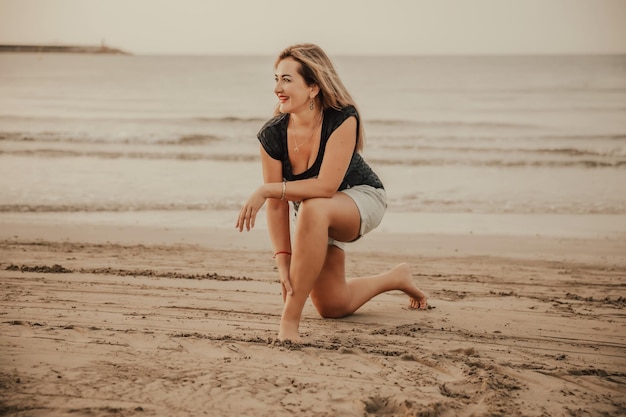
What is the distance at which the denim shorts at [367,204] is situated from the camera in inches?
152

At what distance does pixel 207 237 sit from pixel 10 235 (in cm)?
193

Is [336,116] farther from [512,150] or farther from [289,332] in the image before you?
[512,150]

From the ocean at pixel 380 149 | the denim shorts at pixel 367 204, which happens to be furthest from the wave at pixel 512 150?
the denim shorts at pixel 367 204

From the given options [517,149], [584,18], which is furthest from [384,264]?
[584,18]

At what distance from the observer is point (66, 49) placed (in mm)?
66562

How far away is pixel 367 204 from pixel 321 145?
0.44 metres

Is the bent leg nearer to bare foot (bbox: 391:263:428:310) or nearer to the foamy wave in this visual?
bare foot (bbox: 391:263:428:310)

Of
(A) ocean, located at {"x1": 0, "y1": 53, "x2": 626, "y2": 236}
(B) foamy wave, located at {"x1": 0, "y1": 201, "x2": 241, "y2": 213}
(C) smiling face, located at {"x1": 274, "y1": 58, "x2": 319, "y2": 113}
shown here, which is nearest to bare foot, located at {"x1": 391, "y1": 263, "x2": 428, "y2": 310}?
(C) smiling face, located at {"x1": 274, "y1": 58, "x2": 319, "y2": 113}

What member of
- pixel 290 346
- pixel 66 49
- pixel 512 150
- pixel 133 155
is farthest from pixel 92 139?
pixel 66 49

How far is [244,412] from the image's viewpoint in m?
2.63

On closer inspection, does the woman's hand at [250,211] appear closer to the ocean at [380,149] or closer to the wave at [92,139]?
the ocean at [380,149]

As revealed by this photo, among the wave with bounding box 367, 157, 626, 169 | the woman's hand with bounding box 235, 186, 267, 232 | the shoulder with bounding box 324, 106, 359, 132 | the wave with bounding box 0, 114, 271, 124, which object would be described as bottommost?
the woman's hand with bounding box 235, 186, 267, 232

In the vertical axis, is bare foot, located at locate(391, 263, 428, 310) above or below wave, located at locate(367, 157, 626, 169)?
below

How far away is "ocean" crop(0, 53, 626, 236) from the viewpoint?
335 inches
